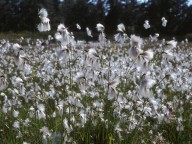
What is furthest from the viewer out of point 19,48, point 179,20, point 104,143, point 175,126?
point 179,20

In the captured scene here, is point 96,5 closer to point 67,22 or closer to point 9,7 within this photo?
point 67,22

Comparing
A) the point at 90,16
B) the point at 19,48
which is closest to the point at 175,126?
the point at 19,48

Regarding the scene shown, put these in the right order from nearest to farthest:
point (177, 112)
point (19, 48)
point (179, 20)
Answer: point (19, 48), point (177, 112), point (179, 20)

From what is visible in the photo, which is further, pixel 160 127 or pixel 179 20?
pixel 179 20

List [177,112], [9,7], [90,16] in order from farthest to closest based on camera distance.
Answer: [9,7], [90,16], [177,112]

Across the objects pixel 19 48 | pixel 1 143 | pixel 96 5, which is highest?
pixel 96 5

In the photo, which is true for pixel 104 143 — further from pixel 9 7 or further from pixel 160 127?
pixel 9 7

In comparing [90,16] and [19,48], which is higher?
[90,16]

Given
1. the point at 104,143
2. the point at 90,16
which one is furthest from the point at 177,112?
the point at 90,16

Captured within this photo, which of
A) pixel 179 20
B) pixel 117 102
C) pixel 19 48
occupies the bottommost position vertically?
pixel 117 102
